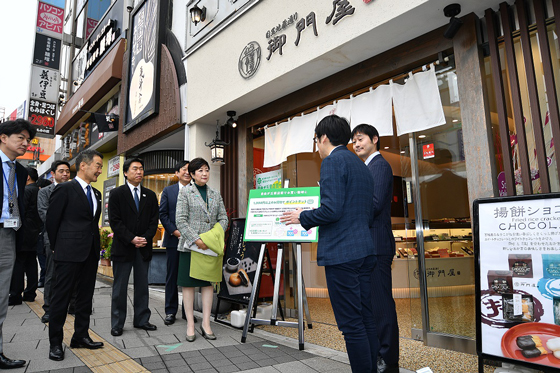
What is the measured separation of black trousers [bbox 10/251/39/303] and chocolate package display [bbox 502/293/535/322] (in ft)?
19.9

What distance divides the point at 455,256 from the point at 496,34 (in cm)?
223

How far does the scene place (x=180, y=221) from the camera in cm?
391

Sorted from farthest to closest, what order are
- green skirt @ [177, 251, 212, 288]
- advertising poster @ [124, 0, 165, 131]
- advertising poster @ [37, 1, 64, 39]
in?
advertising poster @ [37, 1, 64, 39] < advertising poster @ [124, 0, 165, 131] < green skirt @ [177, 251, 212, 288]

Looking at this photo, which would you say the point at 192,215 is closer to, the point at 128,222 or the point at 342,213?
the point at 128,222

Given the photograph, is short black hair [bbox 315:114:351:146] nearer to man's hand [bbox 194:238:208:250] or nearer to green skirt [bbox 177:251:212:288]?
man's hand [bbox 194:238:208:250]

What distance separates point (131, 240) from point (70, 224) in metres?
0.78

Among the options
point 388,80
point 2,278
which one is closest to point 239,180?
point 388,80

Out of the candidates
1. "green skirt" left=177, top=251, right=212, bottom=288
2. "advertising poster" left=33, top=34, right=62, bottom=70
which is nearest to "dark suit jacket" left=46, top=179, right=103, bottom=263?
"green skirt" left=177, top=251, right=212, bottom=288

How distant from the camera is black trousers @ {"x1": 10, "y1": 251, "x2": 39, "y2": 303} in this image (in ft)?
18.9

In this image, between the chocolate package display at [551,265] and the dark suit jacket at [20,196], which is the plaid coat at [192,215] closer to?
the dark suit jacket at [20,196]

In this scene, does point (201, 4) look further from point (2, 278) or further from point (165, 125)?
point (2, 278)

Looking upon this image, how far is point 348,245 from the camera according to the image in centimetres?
231

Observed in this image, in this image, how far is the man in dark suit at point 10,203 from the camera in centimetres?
299

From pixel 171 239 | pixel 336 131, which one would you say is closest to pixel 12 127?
pixel 171 239
